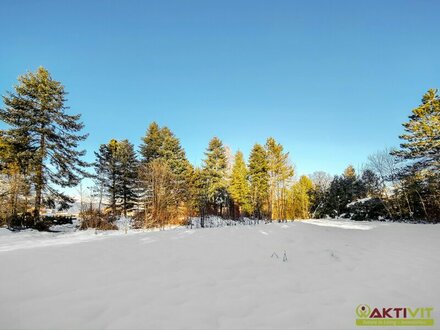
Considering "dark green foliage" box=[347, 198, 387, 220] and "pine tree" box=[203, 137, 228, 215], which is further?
"pine tree" box=[203, 137, 228, 215]

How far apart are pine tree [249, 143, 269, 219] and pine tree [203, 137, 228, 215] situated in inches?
146

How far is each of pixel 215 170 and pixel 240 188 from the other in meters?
4.55

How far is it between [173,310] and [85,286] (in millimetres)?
1373

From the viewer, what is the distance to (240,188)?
31.4 metres

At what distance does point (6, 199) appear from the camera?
46.8ft

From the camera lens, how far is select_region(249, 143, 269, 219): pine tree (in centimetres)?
3038


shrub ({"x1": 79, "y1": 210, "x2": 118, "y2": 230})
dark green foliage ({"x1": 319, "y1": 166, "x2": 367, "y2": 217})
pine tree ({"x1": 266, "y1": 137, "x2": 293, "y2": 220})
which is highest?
pine tree ({"x1": 266, "y1": 137, "x2": 293, "y2": 220})

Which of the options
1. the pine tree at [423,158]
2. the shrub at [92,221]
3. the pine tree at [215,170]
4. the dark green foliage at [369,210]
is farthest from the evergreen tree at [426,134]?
the shrub at [92,221]

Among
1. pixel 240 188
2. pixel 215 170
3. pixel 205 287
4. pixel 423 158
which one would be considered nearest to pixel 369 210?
pixel 423 158

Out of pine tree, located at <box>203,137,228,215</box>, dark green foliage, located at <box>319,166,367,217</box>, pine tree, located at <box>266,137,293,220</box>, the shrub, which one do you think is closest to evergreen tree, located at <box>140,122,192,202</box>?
pine tree, located at <box>203,137,228,215</box>

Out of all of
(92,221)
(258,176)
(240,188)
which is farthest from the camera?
(240,188)

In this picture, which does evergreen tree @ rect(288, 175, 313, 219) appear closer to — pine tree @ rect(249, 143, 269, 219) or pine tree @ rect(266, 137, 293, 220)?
pine tree @ rect(266, 137, 293, 220)

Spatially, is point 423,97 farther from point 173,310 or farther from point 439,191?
point 173,310

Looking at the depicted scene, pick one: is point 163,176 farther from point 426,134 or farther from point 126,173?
point 426,134
